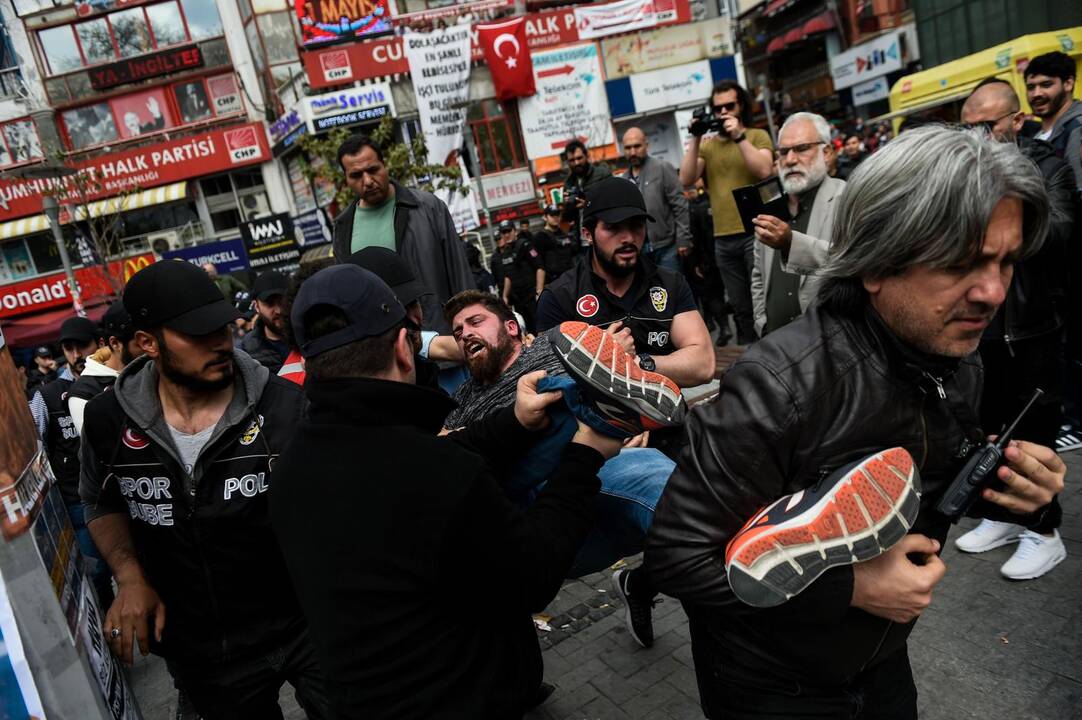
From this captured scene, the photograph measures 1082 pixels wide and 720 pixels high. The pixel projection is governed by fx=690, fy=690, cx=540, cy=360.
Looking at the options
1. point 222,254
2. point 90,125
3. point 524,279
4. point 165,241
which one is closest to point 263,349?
point 524,279

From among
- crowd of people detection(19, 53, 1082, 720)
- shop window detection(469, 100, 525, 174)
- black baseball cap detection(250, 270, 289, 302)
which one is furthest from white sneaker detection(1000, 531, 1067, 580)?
shop window detection(469, 100, 525, 174)

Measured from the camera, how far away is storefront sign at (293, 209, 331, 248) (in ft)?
65.3

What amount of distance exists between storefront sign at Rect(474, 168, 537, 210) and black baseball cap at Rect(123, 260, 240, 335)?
24.0 meters

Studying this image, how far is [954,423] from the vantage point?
5.12ft

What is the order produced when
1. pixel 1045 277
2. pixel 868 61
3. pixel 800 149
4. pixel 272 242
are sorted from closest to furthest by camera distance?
1. pixel 1045 277
2. pixel 800 149
3. pixel 272 242
4. pixel 868 61

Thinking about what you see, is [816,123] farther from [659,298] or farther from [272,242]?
[272,242]

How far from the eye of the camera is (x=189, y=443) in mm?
2391

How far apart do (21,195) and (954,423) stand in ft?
106

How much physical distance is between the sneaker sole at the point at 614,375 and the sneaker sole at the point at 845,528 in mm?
486

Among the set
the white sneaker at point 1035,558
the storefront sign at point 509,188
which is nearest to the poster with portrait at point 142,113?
the storefront sign at point 509,188

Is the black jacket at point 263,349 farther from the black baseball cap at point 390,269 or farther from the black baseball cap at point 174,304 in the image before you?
the black baseball cap at point 174,304

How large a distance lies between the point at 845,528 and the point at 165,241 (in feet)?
94.5

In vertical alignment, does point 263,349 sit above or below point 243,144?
below

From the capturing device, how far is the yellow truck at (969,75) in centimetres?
1475
